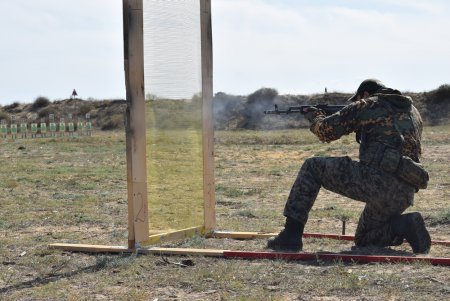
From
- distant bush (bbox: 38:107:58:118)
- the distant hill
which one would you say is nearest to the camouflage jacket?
the distant hill

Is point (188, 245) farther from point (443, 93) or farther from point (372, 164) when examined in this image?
point (443, 93)

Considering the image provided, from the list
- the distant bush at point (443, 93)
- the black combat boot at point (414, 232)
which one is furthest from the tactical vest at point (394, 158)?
the distant bush at point (443, 93)

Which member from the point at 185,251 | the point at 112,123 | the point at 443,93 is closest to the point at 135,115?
the point at 185,251

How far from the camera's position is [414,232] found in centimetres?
575

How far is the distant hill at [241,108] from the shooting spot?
127 ft

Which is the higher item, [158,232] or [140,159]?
[140,159]

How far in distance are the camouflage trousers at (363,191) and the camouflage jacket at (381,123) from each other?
0.16 m

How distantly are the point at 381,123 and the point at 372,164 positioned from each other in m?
0.33

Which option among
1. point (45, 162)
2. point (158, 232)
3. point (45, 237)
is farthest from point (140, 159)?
point (45, 162)

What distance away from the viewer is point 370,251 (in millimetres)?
5883

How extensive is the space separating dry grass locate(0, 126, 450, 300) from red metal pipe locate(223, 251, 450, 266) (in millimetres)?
95

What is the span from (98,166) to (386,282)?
497 inches

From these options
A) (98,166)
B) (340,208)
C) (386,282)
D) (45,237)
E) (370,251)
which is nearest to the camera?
(386,282)

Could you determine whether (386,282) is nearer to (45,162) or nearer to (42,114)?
(45,162)
